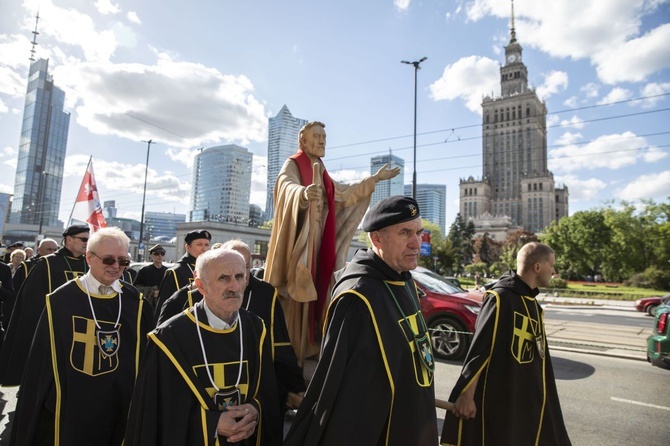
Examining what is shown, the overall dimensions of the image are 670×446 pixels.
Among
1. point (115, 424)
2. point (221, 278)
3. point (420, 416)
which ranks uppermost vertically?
point (221, 278)

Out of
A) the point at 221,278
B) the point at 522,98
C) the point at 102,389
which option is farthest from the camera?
the point at 522,98

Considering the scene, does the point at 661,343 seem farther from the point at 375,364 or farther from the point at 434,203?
the point at 434,203

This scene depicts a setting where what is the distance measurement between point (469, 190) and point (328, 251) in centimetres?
14055

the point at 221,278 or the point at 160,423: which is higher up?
the point at 221,278

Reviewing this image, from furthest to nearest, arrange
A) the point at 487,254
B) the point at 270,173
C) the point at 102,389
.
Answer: the point at 487,254 → the point at 270,173 → the point at 102,389

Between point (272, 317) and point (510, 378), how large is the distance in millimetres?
1790

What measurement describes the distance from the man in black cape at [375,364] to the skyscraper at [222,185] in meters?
37.4

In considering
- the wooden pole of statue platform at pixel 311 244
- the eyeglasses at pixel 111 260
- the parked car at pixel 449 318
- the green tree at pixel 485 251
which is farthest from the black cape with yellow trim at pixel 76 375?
the green tree at pixel 485 251

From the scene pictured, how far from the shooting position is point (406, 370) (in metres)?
1.96

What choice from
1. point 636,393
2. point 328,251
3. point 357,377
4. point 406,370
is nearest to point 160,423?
point 357,377

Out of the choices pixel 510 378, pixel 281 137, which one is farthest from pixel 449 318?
pixel 281 137

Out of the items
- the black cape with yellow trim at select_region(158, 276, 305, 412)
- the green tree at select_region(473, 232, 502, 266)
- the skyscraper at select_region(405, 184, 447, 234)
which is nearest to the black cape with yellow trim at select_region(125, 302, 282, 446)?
the black cape with yellow trim at select_region(158, 276, 305, 412)

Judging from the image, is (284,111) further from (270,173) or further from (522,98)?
(522,98)

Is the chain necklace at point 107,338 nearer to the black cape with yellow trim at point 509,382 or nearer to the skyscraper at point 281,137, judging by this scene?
the black cape with yellow trim at point 509,382
